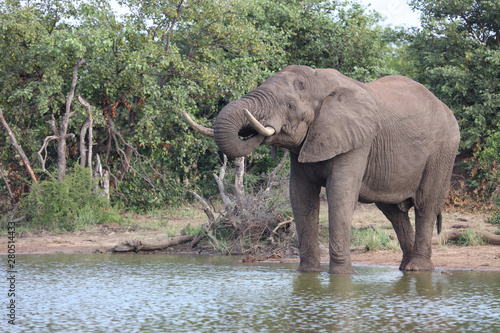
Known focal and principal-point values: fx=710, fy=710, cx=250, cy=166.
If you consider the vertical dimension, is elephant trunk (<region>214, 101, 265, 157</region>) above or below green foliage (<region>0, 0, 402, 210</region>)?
below

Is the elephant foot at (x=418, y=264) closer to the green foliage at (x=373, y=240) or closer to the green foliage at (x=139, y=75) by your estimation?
the green foliage at (x=373, y=240)

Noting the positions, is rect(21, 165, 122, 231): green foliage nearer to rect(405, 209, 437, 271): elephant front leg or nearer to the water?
the water

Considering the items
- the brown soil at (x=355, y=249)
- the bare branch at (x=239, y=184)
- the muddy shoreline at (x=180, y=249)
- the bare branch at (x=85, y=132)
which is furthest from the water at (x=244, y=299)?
the bare branch at (x=85, y=132)

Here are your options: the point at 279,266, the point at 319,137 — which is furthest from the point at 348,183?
the point at 279,266

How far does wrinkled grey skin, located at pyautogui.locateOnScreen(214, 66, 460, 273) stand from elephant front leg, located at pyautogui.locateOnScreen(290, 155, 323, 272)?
0.5 inches

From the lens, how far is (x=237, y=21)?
59.0 feet

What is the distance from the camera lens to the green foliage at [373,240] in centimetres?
1167

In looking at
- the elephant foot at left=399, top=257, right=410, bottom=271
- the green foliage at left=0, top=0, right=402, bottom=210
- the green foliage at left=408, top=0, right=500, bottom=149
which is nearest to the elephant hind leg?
the elephant foot at left=399, top=257, right=410, bottom=271

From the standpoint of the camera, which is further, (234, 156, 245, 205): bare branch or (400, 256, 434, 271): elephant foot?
(234, 156, 245, 205): bare branch

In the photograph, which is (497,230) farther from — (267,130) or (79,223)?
(79,223)

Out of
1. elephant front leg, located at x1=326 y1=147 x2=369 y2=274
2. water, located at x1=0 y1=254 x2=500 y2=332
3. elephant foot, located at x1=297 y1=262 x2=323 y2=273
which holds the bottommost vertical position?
water, located at x1=0 y1=254 x2=500 y2=332

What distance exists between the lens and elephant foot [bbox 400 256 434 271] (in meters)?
9.52

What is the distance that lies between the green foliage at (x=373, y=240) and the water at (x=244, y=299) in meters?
1.72

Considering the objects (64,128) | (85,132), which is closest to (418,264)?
(64,128)
